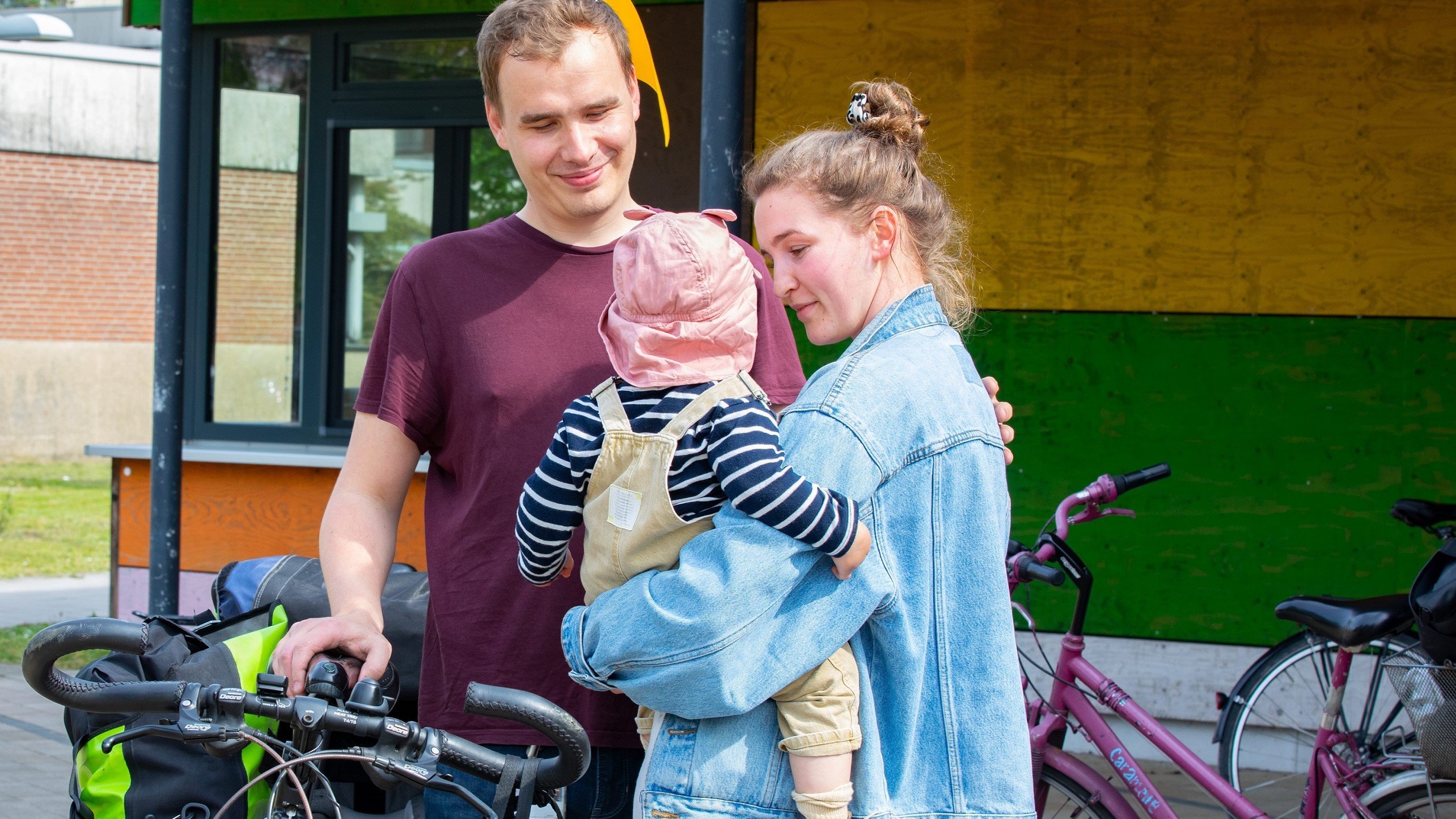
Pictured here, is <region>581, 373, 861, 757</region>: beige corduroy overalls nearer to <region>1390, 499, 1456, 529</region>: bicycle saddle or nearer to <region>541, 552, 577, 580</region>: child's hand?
<region>541, 552, 577, 580</region>: child's hand

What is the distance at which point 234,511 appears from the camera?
662cm

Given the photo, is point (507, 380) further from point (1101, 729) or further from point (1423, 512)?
point (1423, 512)

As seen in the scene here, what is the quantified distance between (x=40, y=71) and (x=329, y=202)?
13401mm

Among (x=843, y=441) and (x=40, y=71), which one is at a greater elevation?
(x=40, y=71)

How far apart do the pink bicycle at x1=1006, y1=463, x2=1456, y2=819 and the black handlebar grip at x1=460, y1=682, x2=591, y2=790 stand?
217cm

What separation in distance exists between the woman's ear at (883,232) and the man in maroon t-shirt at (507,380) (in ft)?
1.31

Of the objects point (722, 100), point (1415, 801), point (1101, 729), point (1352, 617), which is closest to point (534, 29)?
point (722, 100)

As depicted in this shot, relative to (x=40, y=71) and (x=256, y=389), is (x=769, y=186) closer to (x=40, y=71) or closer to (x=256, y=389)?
(x=256, y=389)

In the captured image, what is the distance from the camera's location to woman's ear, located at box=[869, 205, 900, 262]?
5.67 feet

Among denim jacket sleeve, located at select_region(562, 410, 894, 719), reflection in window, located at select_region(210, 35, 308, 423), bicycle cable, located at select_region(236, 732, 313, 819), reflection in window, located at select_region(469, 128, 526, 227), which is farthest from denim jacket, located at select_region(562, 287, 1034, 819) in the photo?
reflection in window, located at select_region(210, 35, 308, 423)

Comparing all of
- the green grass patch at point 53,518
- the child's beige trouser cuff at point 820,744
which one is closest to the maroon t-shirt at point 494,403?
the child's beige trouser cuff at point 820,744

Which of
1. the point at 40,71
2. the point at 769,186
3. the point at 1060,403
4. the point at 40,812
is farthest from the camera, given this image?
the point at 40,71

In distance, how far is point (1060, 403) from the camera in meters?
5.76

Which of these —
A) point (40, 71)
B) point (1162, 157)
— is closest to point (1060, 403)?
point (1162, 157)
